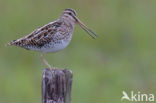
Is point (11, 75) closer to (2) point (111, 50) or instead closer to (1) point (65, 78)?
(2) point (111, 50)

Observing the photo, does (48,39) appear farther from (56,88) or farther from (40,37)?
(56,88)

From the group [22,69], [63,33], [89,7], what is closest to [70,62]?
[22,69]

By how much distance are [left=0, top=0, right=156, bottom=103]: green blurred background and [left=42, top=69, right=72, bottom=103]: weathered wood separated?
267 cm

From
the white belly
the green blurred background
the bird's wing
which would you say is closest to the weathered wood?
the white belly

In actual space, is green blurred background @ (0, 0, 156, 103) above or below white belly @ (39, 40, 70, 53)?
above

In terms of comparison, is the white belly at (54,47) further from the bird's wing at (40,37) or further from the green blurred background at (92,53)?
the green blurred background at (92,53)

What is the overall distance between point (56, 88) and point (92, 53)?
485 centimetres

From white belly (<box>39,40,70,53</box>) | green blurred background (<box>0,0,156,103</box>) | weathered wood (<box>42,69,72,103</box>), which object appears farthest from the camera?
green blurred background (<box>0,0,156,103</box>)

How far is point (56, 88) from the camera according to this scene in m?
5.77

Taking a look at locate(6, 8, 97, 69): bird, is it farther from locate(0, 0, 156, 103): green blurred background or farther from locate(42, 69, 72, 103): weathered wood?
locate(0, 0, 156, 103): green blurred background

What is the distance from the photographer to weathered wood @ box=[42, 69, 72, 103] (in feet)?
18.9

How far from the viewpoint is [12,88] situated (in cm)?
884

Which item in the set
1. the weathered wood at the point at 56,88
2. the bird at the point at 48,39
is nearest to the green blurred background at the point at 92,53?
the bird at the point at 48,39

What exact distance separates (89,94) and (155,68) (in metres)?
1.74
